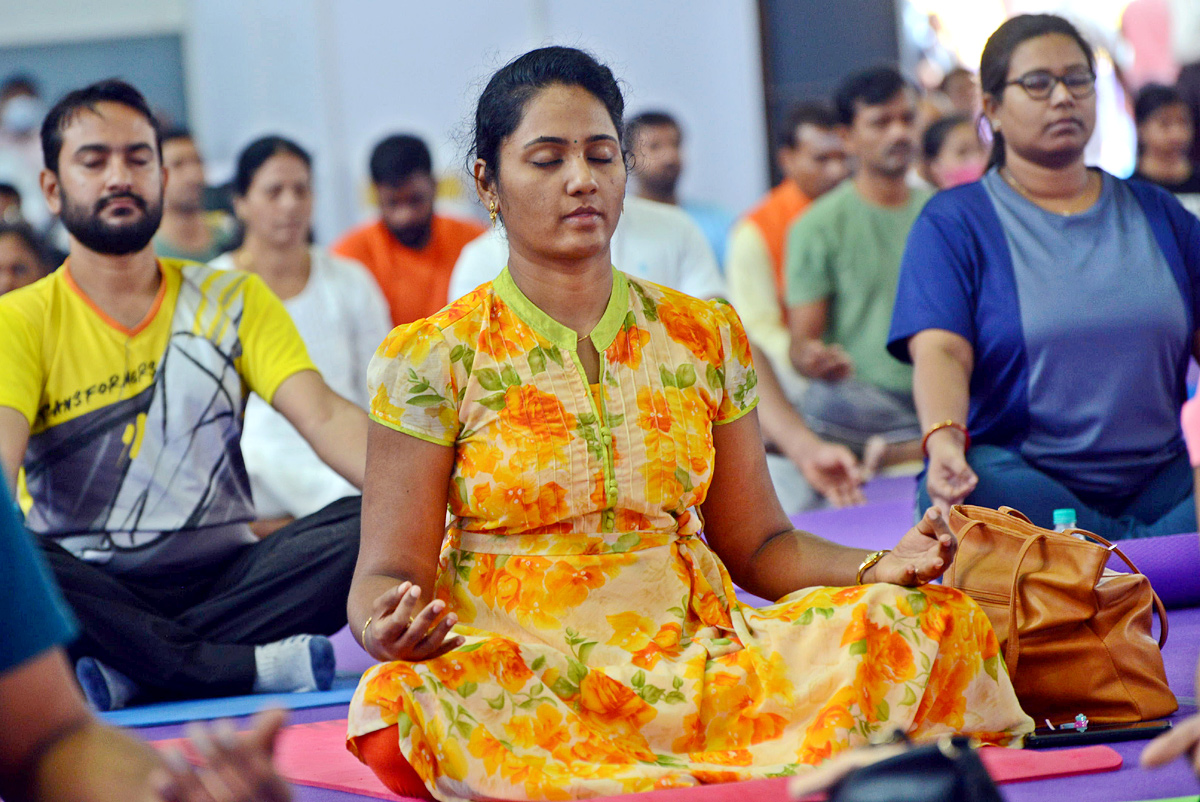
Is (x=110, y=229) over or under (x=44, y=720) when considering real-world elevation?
over

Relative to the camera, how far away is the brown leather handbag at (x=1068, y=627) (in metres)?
2.20

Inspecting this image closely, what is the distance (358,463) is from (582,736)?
117 centimetres

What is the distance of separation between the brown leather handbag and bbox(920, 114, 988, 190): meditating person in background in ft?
16.1

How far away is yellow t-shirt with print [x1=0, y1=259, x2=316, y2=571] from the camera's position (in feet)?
10.1

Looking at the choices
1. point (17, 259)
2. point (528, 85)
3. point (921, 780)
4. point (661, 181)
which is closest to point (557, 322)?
point (528, 85)

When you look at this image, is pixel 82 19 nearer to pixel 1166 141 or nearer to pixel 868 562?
pixel 1166 141

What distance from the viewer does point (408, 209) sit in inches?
232

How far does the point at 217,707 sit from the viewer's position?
2928 mm

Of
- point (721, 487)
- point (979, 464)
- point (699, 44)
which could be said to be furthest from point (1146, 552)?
point (699, 44)

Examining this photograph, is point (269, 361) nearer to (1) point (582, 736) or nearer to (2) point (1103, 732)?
(1) point (582, 736)

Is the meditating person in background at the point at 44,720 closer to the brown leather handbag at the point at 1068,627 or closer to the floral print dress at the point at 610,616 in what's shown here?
the floral print dress at the point at 610,616

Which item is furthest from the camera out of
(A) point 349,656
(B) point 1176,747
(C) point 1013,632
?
(A) point 349,656

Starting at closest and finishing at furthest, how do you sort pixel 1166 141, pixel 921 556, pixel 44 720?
pixel 44 720 < pixel 921 556 < pixel 1166 141

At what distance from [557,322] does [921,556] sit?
616mm
